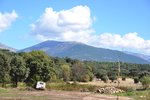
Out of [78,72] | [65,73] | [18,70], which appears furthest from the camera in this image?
[78,72]

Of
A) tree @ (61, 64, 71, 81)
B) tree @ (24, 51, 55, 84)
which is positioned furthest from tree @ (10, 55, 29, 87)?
tree @ (61, 64, 71, 81)

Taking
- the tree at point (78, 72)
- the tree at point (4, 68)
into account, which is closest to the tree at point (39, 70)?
the tree at point (4, 68)

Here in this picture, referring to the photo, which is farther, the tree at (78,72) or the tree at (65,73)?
the tree at (78,72)

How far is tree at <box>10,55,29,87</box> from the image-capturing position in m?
69.0

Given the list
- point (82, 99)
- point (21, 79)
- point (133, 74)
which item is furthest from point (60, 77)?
point (82, 99)

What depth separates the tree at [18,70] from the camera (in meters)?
69.0

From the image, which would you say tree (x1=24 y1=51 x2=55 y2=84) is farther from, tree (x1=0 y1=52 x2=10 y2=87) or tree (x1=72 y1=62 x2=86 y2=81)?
tree (x1=72 y1=62 x2=86 y2=81)

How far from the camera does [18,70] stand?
227 ft

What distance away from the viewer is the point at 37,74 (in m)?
70.6

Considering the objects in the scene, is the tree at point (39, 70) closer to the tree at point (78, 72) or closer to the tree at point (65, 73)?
the tree at point (65, 73)

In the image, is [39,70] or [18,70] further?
[39,70]

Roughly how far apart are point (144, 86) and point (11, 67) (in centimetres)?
2415

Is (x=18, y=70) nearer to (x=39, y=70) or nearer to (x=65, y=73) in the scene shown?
(x=39, y=70)

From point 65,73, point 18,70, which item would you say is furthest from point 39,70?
point 65,73
